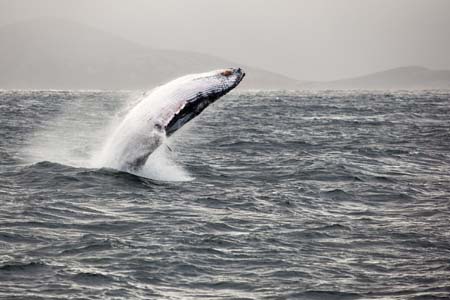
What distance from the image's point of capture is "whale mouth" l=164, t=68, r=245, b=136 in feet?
44.9

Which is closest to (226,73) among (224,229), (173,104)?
(173,104)

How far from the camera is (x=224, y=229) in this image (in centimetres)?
1202

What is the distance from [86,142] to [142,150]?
12.8 metres

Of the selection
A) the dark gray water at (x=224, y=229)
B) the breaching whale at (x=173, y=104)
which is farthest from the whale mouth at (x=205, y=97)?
the dark gray water at (x=224, y=229)

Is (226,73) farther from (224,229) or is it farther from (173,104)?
(224,229)

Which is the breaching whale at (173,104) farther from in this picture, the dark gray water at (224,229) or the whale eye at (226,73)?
the dark gray water at (224,229)

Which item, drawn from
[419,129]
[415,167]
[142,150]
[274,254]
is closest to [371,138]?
[419,129]

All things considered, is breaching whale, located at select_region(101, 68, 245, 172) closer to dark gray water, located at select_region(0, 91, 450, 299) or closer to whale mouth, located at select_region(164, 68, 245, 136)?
whale mouth, located at select_region(164, 68, 245, 136)

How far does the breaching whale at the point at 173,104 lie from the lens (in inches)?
539

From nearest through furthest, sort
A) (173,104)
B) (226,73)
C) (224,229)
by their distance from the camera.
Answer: (224,229) → (173,104) → (226,73)

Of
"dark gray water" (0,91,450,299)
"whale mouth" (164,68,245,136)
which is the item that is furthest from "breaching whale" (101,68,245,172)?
"dark gray water" (0,91,450,299)

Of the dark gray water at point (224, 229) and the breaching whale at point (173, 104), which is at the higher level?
the breaching whale at point (173, 104)

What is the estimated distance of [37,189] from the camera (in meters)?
15.2

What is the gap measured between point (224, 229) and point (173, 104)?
119 inches
